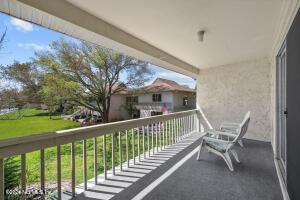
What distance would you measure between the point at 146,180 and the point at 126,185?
324mm

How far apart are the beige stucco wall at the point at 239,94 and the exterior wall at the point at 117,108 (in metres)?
8.71

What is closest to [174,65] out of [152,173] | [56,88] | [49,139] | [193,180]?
[152,173]

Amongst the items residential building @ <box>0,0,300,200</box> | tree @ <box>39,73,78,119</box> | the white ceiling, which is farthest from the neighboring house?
the white ceiling

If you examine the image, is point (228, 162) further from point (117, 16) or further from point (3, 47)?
point (3, 47)

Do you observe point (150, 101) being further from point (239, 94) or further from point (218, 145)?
point (218, 145)

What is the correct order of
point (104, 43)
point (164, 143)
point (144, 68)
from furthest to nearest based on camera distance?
point (144, 68)
point (164, 143)
point (104, 43)

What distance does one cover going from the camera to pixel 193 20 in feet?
9.11

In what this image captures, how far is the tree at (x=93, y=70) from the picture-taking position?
10859 millimetres

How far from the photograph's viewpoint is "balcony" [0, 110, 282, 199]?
2.09 meters

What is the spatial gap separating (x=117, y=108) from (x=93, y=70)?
12.8 feet

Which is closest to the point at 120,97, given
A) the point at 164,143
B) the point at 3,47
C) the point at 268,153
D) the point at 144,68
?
the point at 144,68

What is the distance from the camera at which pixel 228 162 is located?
3.29 m

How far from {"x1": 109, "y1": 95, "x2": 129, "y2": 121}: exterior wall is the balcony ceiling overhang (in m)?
10.5

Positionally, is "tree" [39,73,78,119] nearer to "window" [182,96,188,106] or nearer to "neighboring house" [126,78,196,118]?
"neighboring house" [126,78,196,118]
